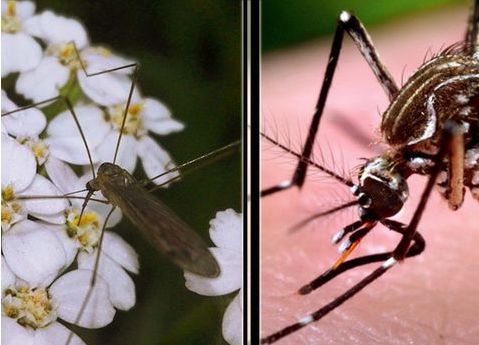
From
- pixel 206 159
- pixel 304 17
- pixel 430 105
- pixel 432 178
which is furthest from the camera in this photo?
pixel 304 17

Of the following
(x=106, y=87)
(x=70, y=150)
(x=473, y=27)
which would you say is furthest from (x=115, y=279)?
(x=473, y=27)

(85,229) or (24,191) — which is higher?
(24,191)

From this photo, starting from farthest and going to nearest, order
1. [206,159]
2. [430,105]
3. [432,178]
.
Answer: [206,159] → [430,105] → [432,178]

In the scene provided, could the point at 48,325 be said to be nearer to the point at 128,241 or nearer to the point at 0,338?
the point at 0,338

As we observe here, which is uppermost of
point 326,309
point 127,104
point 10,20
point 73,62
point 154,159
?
point 10,20

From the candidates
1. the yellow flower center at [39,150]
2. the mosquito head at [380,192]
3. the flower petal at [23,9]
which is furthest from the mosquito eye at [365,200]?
the flower petal at [23,9]

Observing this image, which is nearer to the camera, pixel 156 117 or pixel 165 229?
pixel 165 229

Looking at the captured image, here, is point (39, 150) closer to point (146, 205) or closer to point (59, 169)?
point (59, 169)

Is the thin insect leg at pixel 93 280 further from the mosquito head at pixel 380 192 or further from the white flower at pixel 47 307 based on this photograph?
the mosquito head at pixel 380 192

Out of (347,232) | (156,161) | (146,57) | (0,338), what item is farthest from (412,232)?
(0,338)
